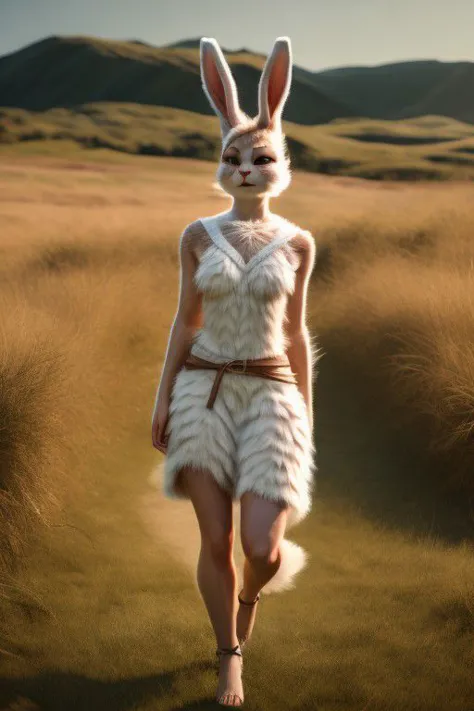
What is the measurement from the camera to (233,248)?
300 cm

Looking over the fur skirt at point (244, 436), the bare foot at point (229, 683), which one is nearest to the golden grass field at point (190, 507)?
the bare foot at point (229, 683)

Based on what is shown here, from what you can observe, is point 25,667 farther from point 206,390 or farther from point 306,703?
point 206,390

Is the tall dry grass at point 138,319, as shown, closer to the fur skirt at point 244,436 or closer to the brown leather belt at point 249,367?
the brown leather belt at point 249,367

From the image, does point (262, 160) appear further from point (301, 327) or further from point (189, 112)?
point (189, 112)

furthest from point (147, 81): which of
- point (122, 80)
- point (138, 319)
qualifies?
point (138, 319)

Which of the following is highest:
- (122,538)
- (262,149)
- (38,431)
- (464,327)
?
(262,149)

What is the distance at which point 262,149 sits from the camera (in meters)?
3.04

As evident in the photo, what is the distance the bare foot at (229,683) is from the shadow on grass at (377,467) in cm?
187

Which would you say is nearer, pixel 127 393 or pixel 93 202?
pixel 127 393

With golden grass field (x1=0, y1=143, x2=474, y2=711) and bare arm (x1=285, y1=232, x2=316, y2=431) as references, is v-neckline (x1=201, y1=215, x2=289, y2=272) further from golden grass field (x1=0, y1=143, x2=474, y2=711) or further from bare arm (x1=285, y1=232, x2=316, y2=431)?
golden grass field (x1=0, y1=143, x2=474, y2=711)

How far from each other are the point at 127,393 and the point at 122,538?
1.77 metres

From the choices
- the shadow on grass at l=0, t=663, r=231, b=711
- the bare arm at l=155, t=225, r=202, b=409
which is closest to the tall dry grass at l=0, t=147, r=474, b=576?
the bare arm at l=155, t=225, r=202, b=409

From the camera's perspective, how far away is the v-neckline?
2.97 metres

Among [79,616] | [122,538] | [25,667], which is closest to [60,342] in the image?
[122,538]
